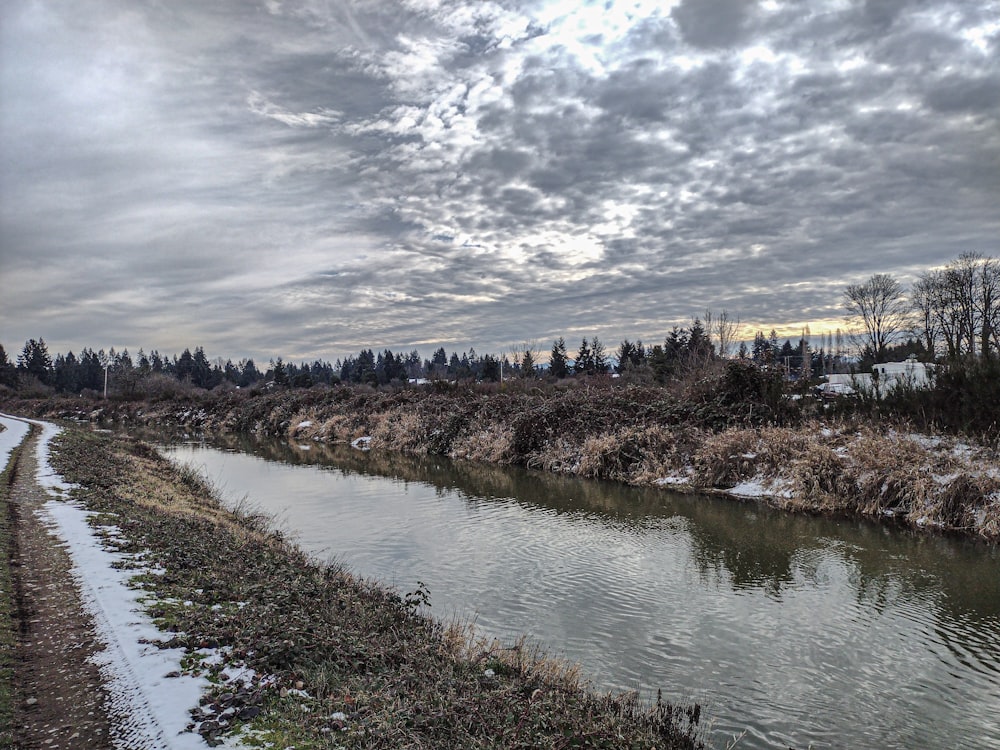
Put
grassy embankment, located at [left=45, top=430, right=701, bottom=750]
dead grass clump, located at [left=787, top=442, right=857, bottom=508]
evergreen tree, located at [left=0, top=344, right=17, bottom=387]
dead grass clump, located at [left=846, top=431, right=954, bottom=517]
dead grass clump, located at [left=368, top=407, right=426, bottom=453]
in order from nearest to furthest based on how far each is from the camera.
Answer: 1. grassy embankment, located at [left=45, top=430, right=701, bottom=750]
2. dead grass clump, located at [left=846, top=431, right=954, bottom=517]
3. dead grass clump, located at [left=787, top=442, right=857, bottom=508]
4. dead grass clump, located at [left=368, top=407, right=426, bottom=453]
5. evergreen tree, located at [left=0, top=344, right=17, bottom=387]

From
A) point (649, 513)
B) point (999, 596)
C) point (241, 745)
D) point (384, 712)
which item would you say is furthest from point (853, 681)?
point (649, 513)

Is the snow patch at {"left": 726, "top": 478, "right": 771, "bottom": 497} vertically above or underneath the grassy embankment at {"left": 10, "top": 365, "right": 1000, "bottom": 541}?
underneath

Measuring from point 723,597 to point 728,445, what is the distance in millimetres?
9318

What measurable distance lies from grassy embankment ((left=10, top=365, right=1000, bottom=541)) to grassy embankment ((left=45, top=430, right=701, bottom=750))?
34.9 feet

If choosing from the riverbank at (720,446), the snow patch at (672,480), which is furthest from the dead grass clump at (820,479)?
the snow patch at (672,480)

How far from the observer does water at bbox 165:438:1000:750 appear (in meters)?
→ 5.90

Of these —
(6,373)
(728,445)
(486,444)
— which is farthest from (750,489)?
(6,373)

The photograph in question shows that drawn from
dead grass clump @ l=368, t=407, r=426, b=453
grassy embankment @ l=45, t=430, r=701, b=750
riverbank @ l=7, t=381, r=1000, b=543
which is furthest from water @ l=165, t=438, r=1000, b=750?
dead grass clump @ l=368, t=407, r=426, b=453

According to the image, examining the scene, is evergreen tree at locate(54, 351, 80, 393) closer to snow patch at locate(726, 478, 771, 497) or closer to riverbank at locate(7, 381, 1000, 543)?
riverbank at locate(7, 381, 1000, 543)

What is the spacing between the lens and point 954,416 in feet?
48.3

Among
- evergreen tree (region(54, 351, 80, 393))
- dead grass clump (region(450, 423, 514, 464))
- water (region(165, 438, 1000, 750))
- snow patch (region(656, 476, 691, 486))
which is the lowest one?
water (region(165, 438, 1000, 750))

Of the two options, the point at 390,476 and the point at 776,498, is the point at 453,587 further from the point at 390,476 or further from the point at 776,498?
the point at 390,476

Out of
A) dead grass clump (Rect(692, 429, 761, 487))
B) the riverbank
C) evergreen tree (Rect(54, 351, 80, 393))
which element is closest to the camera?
the riverbank

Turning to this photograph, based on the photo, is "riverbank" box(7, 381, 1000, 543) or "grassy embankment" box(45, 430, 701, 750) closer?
"grassy embankment" box(45, 430, 701, 750)
